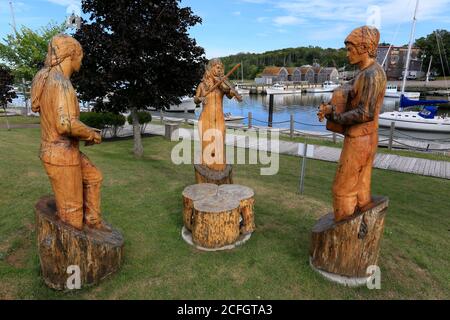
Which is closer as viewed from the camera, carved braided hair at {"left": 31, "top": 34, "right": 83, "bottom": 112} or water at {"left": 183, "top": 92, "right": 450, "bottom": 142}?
carved braided hair at {"left": 31, "top": 34, "right": 83, "bottom": 112}

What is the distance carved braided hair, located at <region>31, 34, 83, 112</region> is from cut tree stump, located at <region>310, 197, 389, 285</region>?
12.0ft

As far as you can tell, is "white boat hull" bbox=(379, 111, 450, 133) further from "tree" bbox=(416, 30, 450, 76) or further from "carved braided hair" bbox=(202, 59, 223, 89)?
"tree" bbox=(416, 30, 450, 76)

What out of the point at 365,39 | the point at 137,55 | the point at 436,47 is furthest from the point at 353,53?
the point at 436,47

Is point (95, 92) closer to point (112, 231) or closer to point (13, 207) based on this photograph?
point (13, 207)

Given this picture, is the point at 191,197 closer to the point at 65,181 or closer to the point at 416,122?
the point at 65,181

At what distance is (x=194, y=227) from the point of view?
494cm

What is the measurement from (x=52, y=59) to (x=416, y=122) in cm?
2301

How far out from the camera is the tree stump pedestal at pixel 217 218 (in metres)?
4.80

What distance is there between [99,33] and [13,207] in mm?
6486

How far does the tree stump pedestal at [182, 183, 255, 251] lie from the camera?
189 inches

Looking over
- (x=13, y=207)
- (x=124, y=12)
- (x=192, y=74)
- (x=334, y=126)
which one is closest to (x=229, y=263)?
(x=334, y=126)

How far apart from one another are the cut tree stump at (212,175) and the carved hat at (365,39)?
11.6 feet

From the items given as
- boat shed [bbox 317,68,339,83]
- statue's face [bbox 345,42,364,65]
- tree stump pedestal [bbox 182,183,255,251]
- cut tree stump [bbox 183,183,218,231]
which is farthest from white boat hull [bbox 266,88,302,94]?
statue's face [bbox 345,42,364,65]

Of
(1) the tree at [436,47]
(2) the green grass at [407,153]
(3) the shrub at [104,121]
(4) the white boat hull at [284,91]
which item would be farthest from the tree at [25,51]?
(1) the tree at [436,47]
